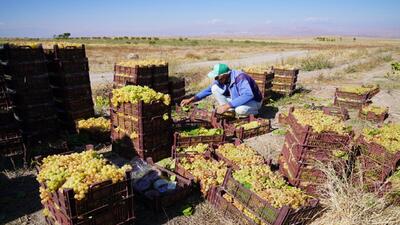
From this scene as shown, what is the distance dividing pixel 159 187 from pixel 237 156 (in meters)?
1.76

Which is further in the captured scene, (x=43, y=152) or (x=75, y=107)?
(x=75, y=107)

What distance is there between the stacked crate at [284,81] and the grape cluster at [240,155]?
7.89m

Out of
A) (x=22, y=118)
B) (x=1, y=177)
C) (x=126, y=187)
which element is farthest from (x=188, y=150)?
(x=22, y=118)

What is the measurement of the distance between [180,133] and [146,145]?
0.92 meters

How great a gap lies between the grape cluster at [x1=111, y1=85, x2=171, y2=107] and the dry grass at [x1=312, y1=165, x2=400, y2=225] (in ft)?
12.6

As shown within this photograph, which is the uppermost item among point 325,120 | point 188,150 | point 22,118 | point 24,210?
point 325,120

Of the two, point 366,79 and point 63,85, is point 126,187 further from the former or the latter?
point 366,79

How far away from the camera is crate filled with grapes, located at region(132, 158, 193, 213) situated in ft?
17.0

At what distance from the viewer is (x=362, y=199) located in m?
4.35

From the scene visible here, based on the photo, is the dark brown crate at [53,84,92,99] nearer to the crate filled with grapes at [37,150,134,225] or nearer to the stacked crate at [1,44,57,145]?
the stacked crate at [1,44,57,145]

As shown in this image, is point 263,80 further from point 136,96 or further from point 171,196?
point 171,196

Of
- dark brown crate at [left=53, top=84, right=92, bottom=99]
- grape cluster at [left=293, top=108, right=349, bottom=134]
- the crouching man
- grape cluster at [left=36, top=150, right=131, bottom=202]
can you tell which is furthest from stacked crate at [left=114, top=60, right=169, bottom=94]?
grape cluster at [left=293, top=108, right=349, bottom=134]

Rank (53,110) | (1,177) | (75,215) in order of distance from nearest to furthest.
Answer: (75,215) → (1,177) → (53,110)

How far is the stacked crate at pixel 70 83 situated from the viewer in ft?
28.2
